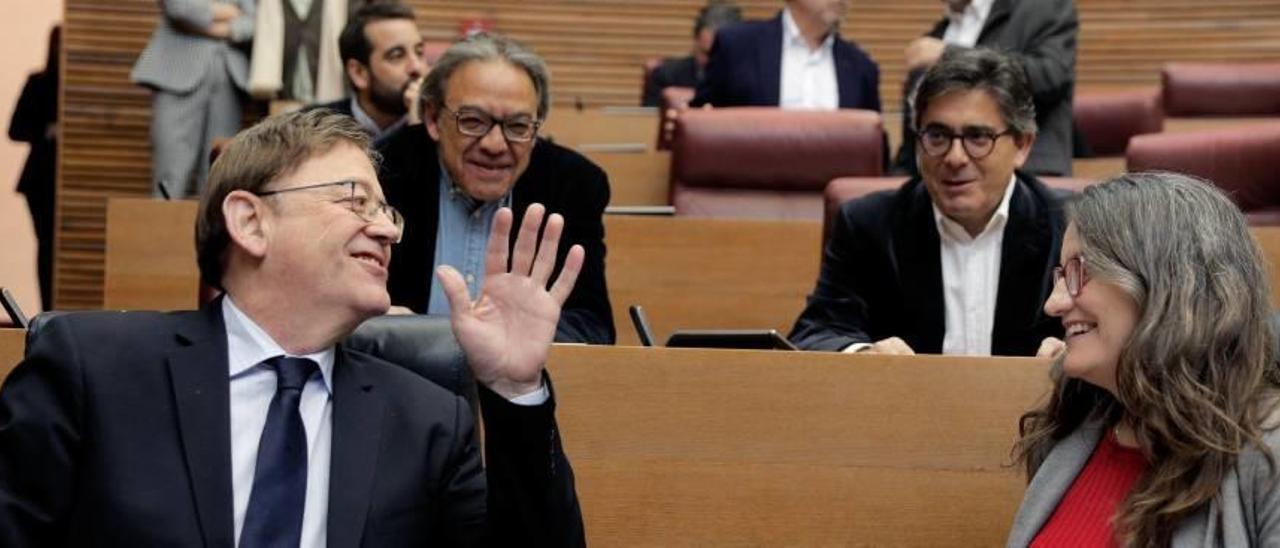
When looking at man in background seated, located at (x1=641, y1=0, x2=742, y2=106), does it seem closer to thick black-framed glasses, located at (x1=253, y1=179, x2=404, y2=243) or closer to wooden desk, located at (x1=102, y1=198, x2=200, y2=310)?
wooden desk, located at (x1=102, y1=198, x2=200, y2=310)

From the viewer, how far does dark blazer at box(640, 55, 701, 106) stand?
4551 millimetres

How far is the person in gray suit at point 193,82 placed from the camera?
3.71 m

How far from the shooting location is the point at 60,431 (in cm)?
127

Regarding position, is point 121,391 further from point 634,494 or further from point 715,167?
point 715,167

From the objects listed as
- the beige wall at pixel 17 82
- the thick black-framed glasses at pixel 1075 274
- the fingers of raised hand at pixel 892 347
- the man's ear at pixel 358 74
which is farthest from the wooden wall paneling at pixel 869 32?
the thick black-framed glasses at pixel 1075 274

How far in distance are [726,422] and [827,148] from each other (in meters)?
1.54

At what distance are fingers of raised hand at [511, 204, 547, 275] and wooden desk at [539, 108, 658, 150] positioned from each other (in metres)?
2.48

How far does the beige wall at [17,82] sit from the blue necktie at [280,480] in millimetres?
3543

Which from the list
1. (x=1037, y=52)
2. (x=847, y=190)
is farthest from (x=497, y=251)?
(x=1037, y=52)

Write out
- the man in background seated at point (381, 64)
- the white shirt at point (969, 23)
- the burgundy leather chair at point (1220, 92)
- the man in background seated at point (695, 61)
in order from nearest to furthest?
the man in background seated at point (381, 64) < the white shirt at point (969, 23) < the burgundy leather chair at point (1220, 92) < the man in background seated at point (695, 61)

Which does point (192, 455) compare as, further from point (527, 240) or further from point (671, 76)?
point (671, 76)

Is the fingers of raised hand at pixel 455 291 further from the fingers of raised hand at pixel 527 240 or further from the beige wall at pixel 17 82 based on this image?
the beige wall at pixel 17 82

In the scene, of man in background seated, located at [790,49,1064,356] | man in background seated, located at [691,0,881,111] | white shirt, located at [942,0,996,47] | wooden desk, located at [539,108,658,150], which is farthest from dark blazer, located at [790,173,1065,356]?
wooden desk, located at [539,108,658,150]

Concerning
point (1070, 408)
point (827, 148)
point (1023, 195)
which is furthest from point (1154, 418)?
point (827, 148)
